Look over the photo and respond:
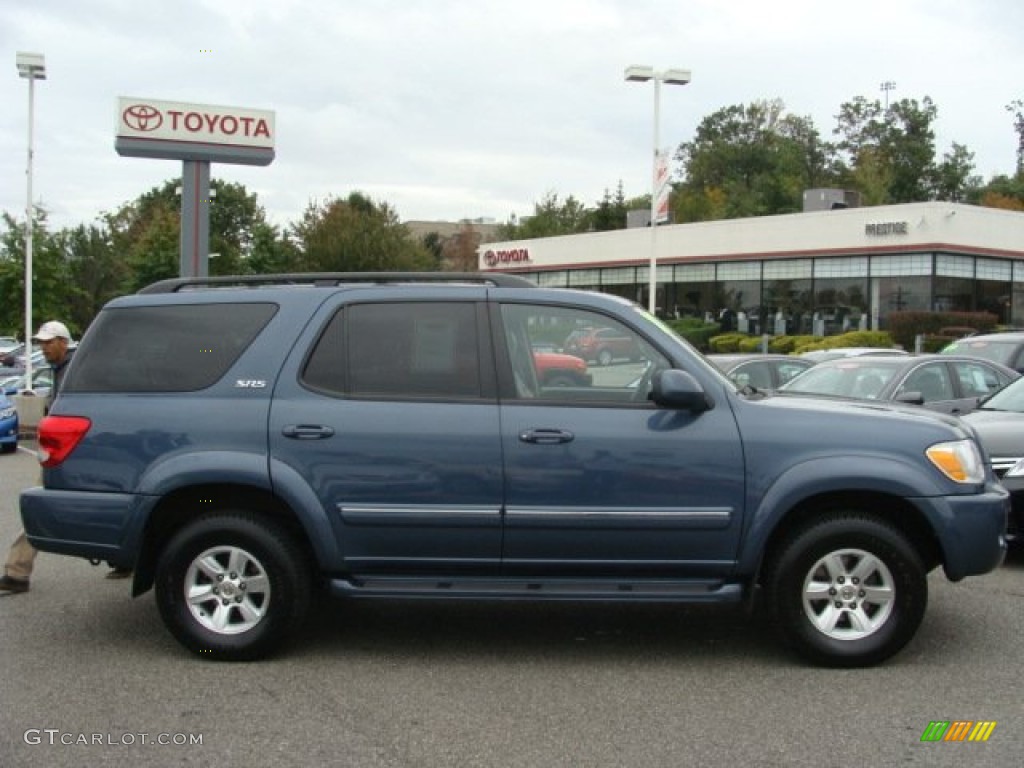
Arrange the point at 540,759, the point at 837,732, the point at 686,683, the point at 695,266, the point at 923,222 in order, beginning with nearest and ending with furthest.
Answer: the point at 540,759, the point at 837,732, the point at 686,683, the point at 923,222, the point at 695,266

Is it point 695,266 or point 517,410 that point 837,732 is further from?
point 695,266

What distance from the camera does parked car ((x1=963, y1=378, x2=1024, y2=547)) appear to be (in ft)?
24.5

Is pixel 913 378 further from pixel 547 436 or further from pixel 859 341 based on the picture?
pixel 859 341

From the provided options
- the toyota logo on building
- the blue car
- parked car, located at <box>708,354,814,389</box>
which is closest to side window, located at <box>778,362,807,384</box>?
parked car, located at <box>708,354,814,389</box>

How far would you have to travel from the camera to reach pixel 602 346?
5637 mm

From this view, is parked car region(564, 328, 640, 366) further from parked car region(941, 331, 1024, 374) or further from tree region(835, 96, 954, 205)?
tree region(835, 96, 954, 205)

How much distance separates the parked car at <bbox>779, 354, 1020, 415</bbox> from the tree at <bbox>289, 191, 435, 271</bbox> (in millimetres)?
46079

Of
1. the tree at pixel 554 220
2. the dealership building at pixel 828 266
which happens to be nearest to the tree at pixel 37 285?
the dealership building at pixel 828 266

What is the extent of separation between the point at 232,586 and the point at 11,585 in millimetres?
2300

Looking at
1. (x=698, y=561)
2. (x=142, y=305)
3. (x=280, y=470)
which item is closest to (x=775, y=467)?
(x=698, y=561)

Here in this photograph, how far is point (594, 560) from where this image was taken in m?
5.46

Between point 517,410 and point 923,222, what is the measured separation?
3347 cm

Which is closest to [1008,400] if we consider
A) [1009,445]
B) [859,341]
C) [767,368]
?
[1009,445]

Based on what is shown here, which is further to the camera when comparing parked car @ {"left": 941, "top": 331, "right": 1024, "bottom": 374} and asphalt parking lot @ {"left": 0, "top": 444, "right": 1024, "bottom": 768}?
parked car @ {"left": 941, "top": 331, "right": 1024, "bottom": 374}
